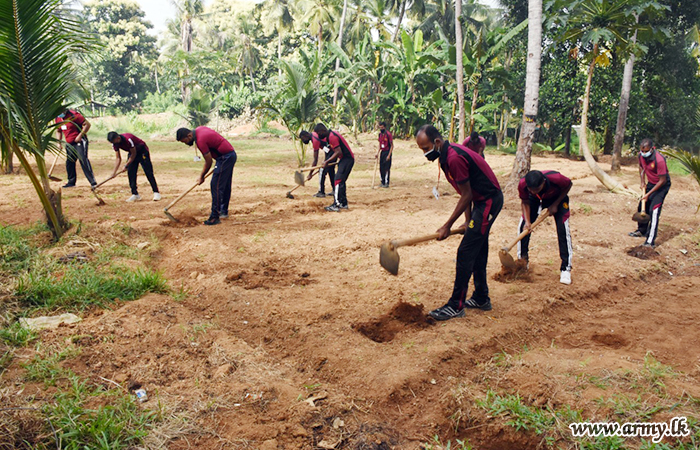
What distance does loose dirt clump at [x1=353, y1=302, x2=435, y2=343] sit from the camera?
4281mm

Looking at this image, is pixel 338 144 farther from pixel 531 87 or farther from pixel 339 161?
pixel 531 87

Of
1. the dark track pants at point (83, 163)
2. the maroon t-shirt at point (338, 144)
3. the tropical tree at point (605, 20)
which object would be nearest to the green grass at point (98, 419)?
the maroon t-shirt at point (338, 144)

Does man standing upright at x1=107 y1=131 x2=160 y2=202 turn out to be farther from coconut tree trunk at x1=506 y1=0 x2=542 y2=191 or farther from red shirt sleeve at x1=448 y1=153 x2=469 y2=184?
coconut tree trunk at x1=506 y1=0 x2=542 y2=191

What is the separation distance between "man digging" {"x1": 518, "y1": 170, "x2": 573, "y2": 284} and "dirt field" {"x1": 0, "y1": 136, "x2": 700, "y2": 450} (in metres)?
0.40

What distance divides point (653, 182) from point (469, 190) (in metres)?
4.77

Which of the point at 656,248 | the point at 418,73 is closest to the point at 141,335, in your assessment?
the point at 656,248

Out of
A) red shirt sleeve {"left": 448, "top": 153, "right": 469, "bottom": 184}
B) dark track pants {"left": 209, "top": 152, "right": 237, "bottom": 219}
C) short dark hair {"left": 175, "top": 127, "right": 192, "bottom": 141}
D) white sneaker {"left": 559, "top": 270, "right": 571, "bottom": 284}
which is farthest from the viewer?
dark track pants {"left": 209, "top": 152, "right": 237, "bottom": 219}

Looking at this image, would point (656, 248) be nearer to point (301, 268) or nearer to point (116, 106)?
point (301, 268)

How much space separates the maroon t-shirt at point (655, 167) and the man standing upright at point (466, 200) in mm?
4212

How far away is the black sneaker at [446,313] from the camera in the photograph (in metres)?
4.50

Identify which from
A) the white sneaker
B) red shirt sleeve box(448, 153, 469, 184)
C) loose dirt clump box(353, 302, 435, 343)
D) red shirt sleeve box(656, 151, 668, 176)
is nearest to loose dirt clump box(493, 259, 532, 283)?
the white sneaker

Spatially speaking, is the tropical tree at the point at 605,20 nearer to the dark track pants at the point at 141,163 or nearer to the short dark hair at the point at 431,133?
the short dark hair at the point at 431,133

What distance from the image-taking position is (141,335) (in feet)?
12.5

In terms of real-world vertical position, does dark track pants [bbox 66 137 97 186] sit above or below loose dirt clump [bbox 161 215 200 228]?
above
